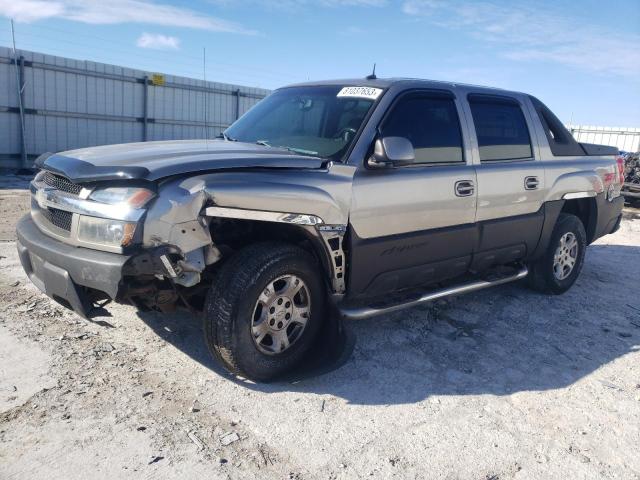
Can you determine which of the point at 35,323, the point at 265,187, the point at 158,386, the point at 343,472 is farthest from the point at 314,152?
the point at 35,323

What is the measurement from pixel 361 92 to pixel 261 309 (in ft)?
5.96

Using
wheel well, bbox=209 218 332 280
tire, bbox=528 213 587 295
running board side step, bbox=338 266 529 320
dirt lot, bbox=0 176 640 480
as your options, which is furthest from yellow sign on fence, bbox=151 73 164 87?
wheel well, bbox=209 218 332 280

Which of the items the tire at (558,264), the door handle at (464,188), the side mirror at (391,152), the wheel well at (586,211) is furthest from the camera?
the wheel well at (586,211)

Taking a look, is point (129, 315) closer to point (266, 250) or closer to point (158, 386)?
point (158, 386)

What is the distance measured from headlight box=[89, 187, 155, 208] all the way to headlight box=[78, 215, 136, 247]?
0.36ft

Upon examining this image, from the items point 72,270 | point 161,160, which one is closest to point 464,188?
point 161,160

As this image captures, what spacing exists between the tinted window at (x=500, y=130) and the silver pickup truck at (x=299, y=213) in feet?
0.06

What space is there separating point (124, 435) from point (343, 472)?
112 cm

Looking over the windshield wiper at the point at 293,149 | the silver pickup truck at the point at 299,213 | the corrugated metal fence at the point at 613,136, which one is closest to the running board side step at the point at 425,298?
the silver pickup truck at the point at 299,213

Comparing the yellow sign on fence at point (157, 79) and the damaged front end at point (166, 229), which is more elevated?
the yellow sign on fence at point (157, 79)

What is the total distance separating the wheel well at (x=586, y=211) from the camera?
5785 mm

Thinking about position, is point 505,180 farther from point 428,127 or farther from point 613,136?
point 613,136

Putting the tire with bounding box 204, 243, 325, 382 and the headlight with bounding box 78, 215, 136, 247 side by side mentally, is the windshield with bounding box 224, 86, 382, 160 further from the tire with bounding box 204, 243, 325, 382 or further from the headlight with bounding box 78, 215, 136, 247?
the headlight with bounding box 78, 215, 136, 247

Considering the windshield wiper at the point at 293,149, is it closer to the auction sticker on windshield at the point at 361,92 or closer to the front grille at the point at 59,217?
the auction sticker on windshield at the point at 361,92
